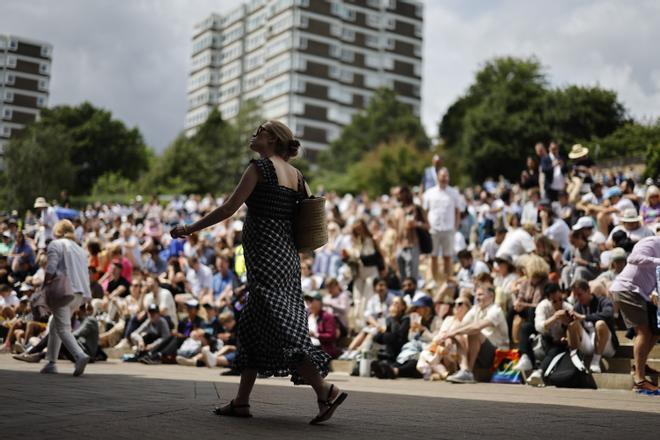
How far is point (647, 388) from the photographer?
9586 millimetres

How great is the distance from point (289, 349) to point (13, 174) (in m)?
41.4

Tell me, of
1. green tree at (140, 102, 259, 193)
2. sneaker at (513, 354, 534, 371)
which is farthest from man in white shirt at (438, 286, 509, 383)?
green tree at (140, 102, 259, 193)

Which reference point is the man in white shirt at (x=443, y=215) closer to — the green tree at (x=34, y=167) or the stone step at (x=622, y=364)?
the stone step at (x=622, y=364)

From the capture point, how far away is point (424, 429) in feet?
17.4

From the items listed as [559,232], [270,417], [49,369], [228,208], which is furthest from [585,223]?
[228,208]

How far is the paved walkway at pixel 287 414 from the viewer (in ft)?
16.0

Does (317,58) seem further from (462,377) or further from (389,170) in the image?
(462,377)

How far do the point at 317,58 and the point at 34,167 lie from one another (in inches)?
2519

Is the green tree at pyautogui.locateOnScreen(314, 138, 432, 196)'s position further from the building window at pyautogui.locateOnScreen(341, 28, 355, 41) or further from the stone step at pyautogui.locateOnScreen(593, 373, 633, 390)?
the stone step at pyautogui.locateOnScreen(593, 373, 633, 390)

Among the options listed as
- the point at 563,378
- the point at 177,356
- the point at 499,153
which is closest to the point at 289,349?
the point at 563,378

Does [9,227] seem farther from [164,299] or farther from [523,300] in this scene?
[523,300]

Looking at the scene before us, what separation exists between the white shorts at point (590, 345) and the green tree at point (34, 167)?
94.0 feet

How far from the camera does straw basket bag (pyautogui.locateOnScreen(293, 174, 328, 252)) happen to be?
19.4 feet

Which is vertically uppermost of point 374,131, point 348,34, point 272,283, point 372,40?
point 372,40
